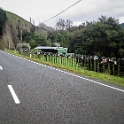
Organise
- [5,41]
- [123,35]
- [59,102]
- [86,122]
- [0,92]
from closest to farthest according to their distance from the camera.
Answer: [86,122] → [59,102] → [0,92] → [123,35] → [5,41]

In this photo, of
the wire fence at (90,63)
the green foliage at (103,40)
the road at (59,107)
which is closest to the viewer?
the road at (59,107)

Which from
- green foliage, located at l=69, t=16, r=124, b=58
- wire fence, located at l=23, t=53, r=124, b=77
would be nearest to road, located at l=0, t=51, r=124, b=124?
wire fence, located at l=23, t=53, r=124, b=77

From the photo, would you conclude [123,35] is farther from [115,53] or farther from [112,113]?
[112,113]

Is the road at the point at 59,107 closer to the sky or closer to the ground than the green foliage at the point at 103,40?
closer to the ground

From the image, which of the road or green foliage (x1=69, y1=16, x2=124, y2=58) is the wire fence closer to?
the road

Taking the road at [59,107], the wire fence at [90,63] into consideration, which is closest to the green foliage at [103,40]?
the wire fence at [90,63]

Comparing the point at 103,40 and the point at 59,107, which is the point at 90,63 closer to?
the point at 59,107

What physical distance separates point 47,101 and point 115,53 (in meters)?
30.6

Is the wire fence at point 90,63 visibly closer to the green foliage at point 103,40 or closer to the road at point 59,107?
the road at point 59,107

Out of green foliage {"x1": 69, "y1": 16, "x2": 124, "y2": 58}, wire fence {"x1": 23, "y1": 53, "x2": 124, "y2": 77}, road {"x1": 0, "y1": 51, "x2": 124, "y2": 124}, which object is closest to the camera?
road {"x1": 0, "y1": 51, "x2": 124, "y2": 124}

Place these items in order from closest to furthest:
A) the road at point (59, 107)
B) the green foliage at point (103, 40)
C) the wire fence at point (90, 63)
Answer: the road at point (59, 107) → the wire fence at point (90, 63) → the green foliage at point (103, 40)

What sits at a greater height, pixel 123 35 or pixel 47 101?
pixel 123 35

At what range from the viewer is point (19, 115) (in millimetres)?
3838

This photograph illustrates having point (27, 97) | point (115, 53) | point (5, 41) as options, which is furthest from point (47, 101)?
point (5, 41)
